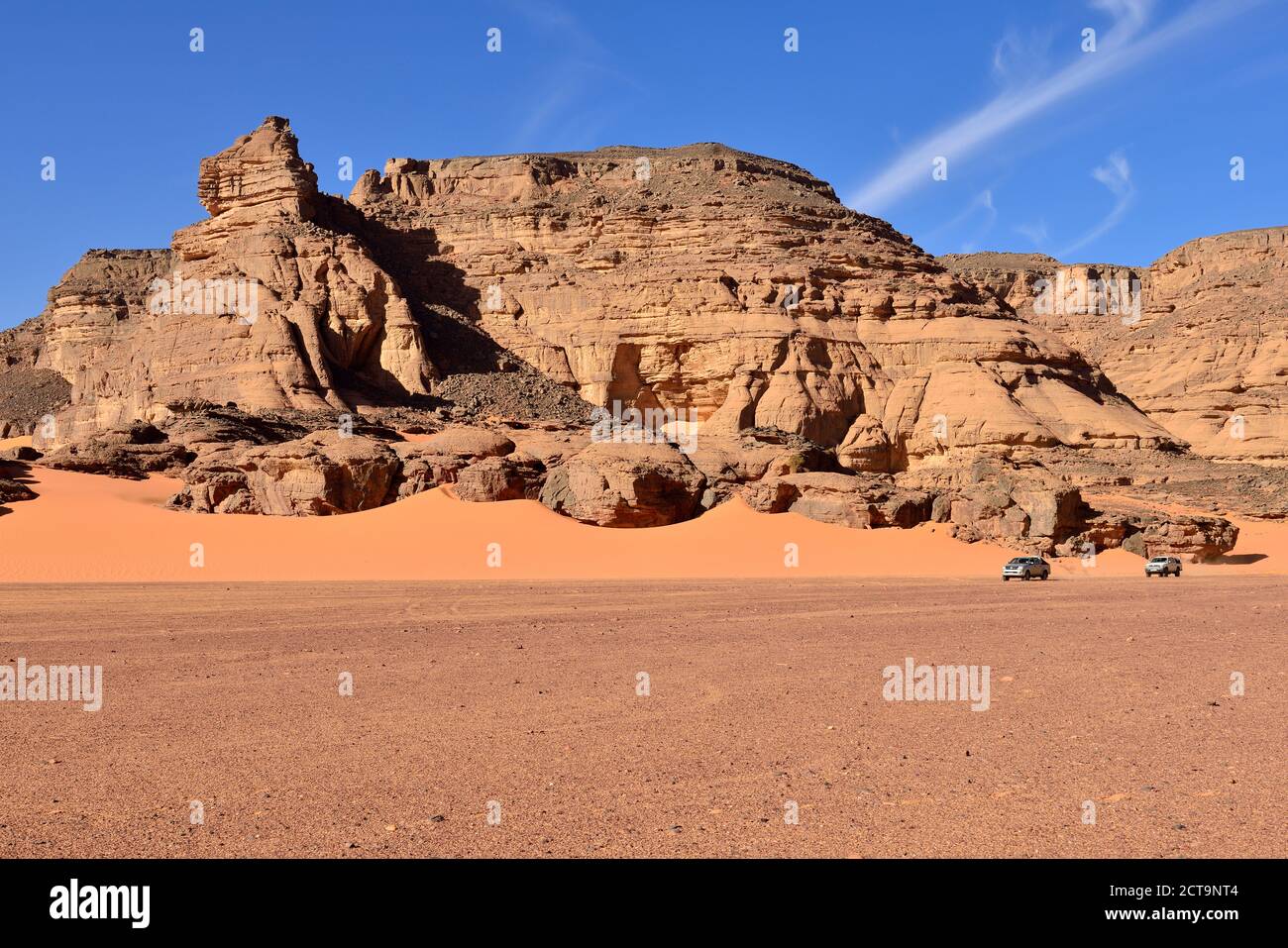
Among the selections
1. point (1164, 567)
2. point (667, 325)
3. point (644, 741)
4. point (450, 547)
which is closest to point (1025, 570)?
point (1164, 567)

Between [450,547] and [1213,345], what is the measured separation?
200 feet

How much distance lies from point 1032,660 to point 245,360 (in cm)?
5218

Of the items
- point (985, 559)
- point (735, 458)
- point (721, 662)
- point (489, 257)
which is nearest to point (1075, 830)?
point (721, 662)

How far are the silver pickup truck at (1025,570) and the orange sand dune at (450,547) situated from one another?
1583 mm

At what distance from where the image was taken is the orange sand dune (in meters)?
26.0

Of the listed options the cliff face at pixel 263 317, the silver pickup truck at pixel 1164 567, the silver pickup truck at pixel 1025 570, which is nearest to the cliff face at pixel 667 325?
the cliff face at pixel 263 317

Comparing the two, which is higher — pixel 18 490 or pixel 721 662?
pixel 18 490

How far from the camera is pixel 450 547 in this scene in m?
27.8

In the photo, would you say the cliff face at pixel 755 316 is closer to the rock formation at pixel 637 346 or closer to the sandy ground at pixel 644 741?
the rock formation at pixel 637 346

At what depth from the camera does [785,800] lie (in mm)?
6238

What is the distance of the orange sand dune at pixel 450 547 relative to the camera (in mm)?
26047

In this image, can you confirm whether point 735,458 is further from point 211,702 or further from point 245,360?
point 245,360
